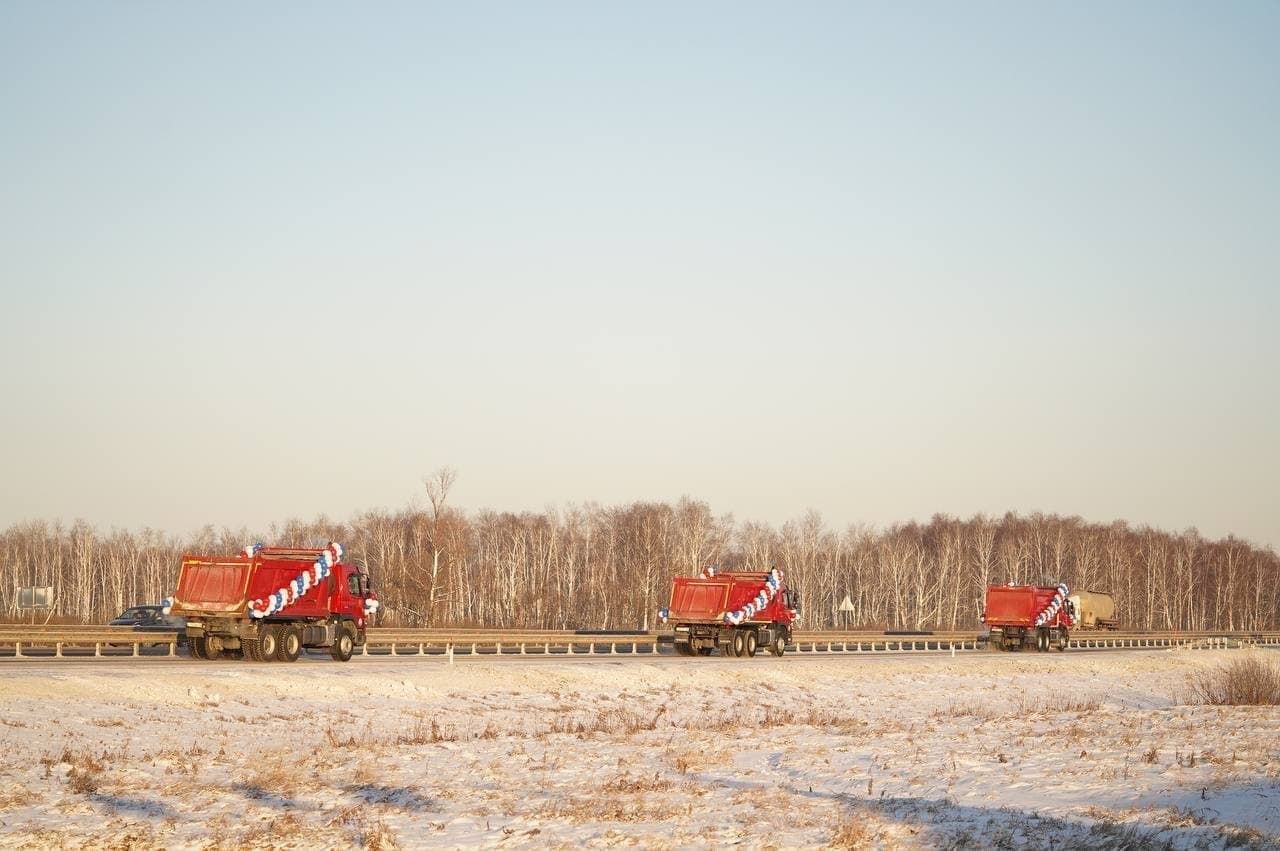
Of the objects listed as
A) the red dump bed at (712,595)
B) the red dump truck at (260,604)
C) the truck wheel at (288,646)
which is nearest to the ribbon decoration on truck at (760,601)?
the red dump bed at (712,595)

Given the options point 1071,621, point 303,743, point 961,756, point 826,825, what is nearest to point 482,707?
point 303,743

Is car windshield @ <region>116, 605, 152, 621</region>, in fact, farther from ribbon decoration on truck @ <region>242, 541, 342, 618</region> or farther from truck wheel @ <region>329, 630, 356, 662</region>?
ribbon decoration on truck @ <region>242, 541, 342, 618</region>

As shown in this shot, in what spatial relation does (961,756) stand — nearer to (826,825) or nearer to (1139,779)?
(1139,779)

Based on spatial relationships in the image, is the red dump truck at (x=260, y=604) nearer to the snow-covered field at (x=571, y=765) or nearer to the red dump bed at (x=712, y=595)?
the snow-covered field at (x=571, y=765)

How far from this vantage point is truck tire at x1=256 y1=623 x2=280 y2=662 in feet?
116

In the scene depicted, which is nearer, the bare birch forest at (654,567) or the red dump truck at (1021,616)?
the red dump truck at (1021,616)

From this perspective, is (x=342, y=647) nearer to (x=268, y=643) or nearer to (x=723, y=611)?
(x=268, y=643)

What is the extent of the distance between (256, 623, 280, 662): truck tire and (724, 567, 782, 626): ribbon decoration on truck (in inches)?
660

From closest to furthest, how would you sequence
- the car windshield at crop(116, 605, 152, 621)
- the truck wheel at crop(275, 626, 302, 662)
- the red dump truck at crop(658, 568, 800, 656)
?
the truck wheel at crop(275, 626, 302, 662), the red dump truck at crop(658, 568, 800, 656), the car windshield at crop(116, 605, 152, 621)

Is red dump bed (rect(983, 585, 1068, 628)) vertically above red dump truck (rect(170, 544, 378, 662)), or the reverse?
red dump truck (rect(170, 544, 378, 662))

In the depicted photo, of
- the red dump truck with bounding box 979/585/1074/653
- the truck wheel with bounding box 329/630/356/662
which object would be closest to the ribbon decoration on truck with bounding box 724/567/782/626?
the truck wheel with bounding box 329/630/356/662

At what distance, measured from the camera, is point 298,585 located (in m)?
36.1

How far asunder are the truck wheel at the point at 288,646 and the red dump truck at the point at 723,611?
1429 centimetres

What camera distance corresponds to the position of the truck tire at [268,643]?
35.2m
